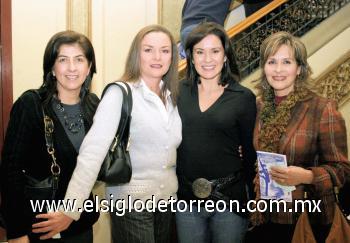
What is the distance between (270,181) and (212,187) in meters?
0.36

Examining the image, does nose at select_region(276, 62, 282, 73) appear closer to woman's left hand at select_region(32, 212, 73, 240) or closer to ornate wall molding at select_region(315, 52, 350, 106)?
woman's left hand at select_region(32, 212, 73, 240)

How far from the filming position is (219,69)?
248 cm

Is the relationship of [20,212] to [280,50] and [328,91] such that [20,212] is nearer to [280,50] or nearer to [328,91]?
[280,50]

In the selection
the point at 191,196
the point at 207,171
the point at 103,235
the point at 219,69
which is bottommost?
the point at 103,235

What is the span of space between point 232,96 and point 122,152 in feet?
2.67

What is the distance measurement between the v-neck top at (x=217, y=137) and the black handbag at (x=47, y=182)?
79 cm

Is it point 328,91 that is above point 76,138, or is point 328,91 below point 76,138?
above

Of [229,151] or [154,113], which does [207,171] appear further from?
[154,113]

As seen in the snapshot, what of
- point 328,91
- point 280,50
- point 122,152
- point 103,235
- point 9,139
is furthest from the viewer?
point 103,235

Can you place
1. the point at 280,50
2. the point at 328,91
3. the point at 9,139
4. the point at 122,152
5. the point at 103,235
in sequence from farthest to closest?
the point at 103,235 → the point at 328,91 → the point at 280,50 → the point at 122,152 → the point at 9,139

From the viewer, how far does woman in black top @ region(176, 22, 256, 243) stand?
237cm

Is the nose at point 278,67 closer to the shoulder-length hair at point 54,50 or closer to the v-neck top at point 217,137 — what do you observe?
the v-neck top at point 217,137

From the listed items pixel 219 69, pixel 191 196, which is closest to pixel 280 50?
pixel 219 69

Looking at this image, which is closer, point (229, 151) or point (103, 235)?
point (229, 151)
